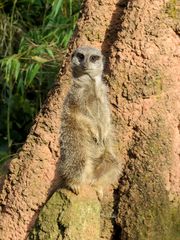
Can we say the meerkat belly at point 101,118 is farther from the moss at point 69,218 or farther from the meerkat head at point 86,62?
the moss at point 69,218

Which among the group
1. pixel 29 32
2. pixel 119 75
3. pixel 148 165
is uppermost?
pixel 119 75

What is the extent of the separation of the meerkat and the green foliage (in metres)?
2.19

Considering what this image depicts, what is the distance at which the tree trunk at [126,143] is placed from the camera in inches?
147

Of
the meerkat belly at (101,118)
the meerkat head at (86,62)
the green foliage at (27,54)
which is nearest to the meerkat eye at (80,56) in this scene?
the meerkat head at (86,62)

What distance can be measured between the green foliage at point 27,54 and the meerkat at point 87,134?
2.19 metres

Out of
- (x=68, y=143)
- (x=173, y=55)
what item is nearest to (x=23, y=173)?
(x=68, y=143)

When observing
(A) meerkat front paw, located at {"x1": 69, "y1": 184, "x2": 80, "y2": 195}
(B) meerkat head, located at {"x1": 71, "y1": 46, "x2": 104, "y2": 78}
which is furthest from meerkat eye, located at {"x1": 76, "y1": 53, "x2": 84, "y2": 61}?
(A) meerkat front paw, located at {"x1": 69, "y1": 184, "x2": 80, "y2": 195}

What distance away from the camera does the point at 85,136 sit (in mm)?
3881

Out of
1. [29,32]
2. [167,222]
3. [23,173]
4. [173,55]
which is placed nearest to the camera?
[167,222]

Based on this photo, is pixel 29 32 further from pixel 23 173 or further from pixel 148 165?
pixel 148 165

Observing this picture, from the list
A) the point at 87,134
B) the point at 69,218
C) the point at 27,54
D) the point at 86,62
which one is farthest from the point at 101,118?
the point at 27,54

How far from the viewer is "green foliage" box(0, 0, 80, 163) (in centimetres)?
620

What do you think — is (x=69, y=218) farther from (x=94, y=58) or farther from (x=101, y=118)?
(x=94, y=58)

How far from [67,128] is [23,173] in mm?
513
